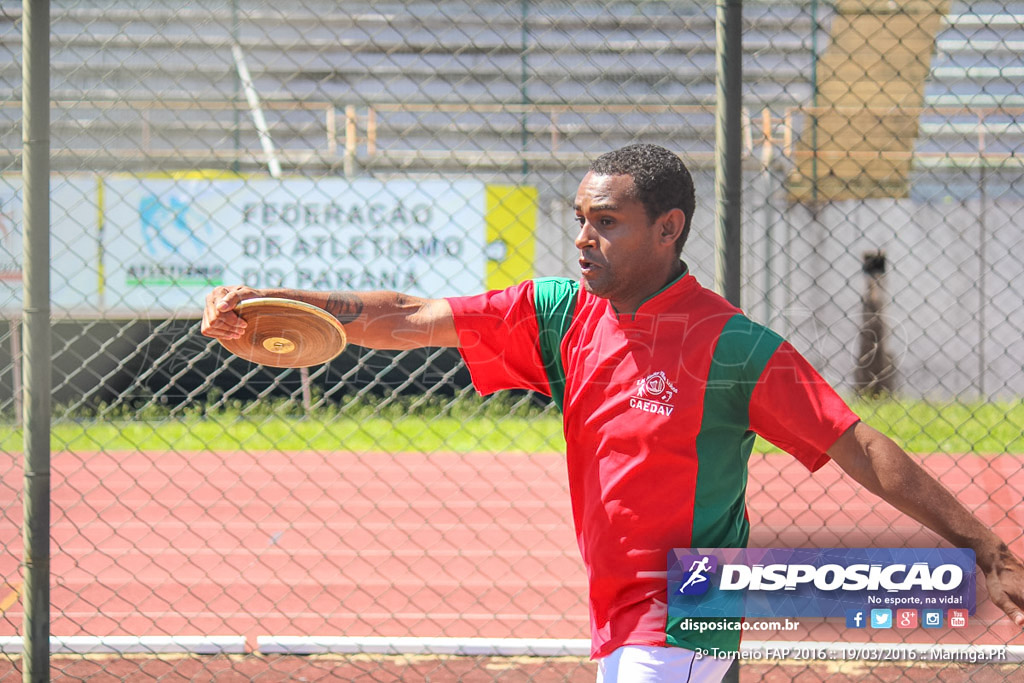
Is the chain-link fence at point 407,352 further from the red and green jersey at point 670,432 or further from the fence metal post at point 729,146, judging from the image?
the fence metal post at point 729,146

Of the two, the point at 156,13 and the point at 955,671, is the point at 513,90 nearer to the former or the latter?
the point at 156,13

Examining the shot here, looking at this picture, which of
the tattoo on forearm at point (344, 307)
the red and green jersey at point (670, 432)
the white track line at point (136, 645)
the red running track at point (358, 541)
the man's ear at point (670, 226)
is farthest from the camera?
the red running track at point (358, 541)

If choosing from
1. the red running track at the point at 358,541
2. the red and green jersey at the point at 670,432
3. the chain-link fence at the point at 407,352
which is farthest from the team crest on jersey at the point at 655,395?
the red running track at the point at 358,541

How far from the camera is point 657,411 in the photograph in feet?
6.66

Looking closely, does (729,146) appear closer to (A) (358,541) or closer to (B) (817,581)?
(B) (817,581)

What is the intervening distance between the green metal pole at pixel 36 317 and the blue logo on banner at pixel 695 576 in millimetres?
1781

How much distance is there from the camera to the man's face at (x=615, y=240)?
2057 millimetres

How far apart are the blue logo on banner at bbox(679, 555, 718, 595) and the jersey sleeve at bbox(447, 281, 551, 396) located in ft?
1.91

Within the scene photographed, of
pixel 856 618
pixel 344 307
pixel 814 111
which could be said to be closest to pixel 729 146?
pixel 344 307

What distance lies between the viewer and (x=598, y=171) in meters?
2.10

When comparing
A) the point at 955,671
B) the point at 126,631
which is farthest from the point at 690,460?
the point at 126,631

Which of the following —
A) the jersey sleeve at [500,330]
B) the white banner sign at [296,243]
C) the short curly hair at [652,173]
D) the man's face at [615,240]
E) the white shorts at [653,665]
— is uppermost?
the white banner sign at [296,243]

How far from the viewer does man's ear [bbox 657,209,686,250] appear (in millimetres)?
2086

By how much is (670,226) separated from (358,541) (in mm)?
5311
